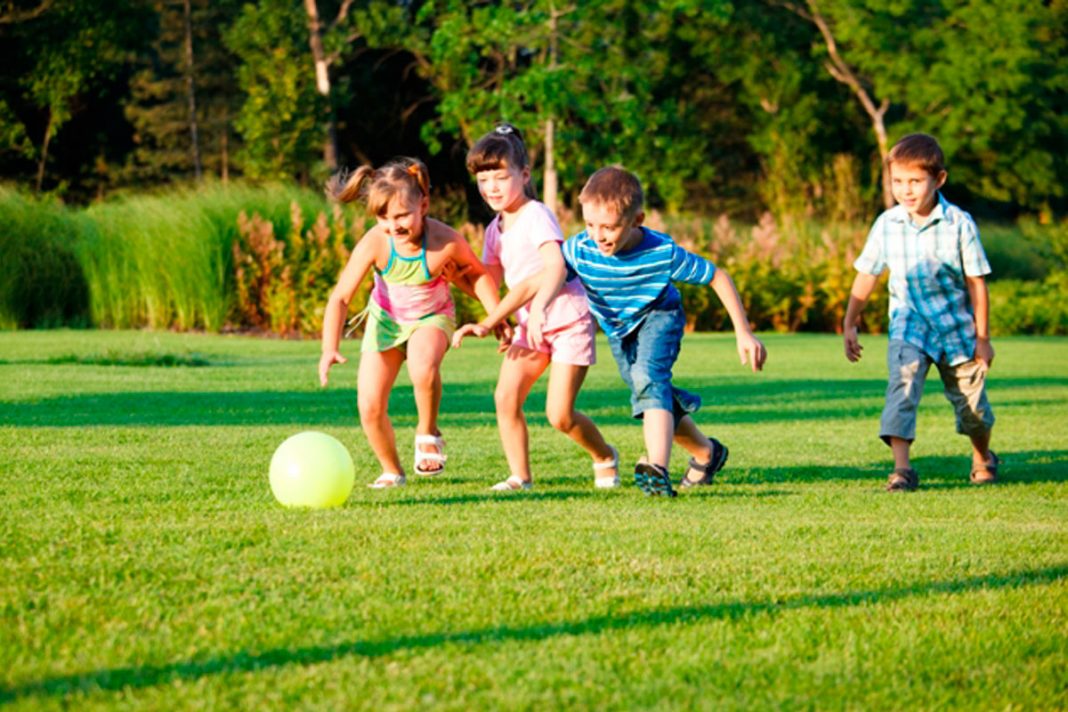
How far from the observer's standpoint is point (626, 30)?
41125mm

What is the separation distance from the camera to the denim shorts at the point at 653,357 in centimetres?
679

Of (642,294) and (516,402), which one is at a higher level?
(642,294)

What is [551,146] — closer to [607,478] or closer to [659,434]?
[607,478]

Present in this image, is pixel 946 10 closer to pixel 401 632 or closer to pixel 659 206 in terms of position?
pixel 659 206

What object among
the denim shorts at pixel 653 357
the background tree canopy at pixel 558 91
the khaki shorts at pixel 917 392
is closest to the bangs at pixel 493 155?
the denim shorts at pixel 653 357

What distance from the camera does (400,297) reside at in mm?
6949

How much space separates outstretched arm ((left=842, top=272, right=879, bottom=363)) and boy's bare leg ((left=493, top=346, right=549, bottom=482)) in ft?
5.77

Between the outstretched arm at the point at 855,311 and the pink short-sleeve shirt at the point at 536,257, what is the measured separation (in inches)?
62.9

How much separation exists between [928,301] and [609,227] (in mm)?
2115

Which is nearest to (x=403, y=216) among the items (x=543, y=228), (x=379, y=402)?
(x=543, y=228)

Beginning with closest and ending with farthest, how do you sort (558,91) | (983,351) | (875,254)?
(983,351), (875,254), (558,91)

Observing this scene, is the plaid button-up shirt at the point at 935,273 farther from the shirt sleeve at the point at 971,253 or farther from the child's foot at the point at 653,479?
the child's foot at the point at 653,479

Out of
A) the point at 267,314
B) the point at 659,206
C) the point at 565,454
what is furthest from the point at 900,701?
the point at 659,206

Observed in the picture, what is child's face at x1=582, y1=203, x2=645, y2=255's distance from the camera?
257 inches
